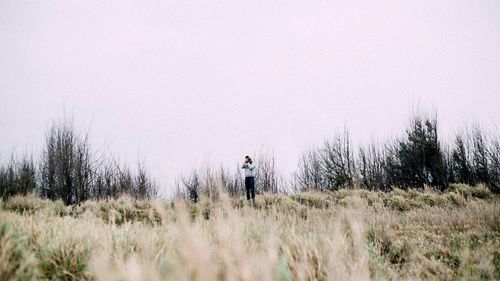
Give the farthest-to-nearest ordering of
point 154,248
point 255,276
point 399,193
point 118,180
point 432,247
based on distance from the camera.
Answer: point 118,180 < point 399,193 < point 432,247 < point 154,248 < point 255,276

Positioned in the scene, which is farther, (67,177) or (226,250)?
(67,177)

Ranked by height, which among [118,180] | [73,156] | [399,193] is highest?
[73,156]

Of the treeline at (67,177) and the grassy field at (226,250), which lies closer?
the grassy field at (226,250)

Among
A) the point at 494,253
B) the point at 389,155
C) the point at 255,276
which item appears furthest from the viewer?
the point at 389,155

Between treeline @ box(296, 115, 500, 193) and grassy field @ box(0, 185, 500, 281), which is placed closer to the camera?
grassy field @ box(0, 185, 500, 281)

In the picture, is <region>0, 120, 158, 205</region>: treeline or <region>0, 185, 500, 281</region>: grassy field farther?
<region>0, 120, 158, 205</region>: treeline

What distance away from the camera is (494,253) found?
5211 millimetres

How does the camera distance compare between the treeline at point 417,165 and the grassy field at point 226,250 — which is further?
the treeline at point 417,165

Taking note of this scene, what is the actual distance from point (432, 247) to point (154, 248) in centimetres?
509

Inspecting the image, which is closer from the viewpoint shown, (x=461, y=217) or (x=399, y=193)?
(x=461, y=217)

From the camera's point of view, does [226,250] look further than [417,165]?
No

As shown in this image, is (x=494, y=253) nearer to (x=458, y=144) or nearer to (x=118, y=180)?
(x=118, y=180)

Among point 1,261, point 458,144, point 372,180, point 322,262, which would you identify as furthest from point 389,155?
point 1,261

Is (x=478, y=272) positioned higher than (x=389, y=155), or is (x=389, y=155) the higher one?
(x=389, y=155)
